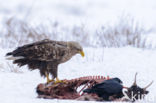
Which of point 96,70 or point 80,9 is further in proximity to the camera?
point 80,9

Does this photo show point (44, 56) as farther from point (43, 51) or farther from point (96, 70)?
point (96, 70)

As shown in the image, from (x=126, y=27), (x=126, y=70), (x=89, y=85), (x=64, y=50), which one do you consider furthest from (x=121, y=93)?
(x=126, y=27)

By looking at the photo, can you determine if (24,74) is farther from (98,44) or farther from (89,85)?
(98,44)

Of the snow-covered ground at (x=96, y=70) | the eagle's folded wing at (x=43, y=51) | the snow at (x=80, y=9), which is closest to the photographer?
the snow-covered ground at (x=96, y=70)

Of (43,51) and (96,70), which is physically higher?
(43,51)

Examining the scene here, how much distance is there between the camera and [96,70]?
5664mm

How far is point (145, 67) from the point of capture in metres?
5.79

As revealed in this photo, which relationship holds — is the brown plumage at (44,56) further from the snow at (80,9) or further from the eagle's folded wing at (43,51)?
the snow at (80,9)

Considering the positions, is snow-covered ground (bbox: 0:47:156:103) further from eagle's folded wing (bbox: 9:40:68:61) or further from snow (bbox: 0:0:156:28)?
snow (bbox: 0:0:156:28)

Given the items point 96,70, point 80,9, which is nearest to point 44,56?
point 96,70

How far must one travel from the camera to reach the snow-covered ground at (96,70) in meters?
4.08

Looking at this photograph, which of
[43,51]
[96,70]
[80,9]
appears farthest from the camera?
[80,9]

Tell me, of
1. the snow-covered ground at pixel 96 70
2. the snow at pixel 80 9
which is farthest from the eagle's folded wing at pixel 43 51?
the snow at pixel 80 9

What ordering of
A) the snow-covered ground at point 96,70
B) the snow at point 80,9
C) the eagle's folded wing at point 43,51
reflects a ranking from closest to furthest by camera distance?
the snow-covered ground at point 96,70, the eagle's folded wing at point 43,51, the snow at point 80,9
